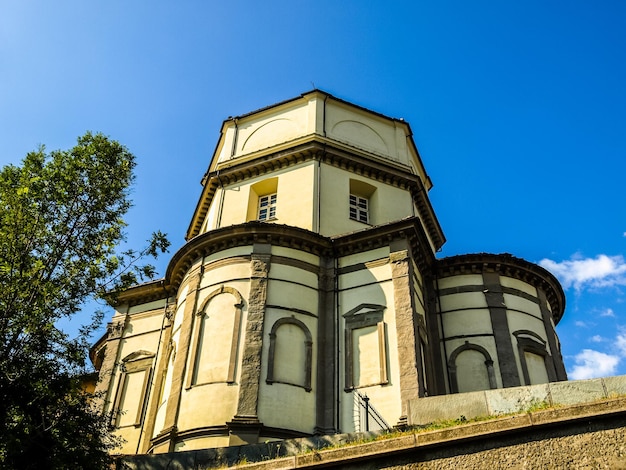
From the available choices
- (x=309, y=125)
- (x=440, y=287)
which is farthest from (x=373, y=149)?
(x=440, y=287)

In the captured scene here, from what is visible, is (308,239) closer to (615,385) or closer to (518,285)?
(518,285)

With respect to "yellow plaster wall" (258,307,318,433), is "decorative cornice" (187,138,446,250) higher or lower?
higher

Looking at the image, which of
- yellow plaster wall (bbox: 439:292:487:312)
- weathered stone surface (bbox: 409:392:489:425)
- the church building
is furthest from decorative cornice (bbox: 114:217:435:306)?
weathered stone surface (bbox: 409:392:489:425)

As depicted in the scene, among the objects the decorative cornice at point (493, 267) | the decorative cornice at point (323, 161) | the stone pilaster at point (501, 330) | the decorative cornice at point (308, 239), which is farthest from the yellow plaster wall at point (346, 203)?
the stone pilaster at point (501, 330)

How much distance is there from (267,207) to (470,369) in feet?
34.0

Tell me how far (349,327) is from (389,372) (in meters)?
2.32

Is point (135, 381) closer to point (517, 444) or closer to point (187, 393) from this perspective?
point (187, 393)

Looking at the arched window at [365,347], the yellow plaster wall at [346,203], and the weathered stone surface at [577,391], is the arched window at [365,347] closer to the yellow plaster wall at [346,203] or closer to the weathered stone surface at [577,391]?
the yellow plaster wall at [346,203]

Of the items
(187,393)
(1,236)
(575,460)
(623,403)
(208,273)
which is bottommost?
(575,460)

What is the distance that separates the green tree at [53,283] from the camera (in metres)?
11.8

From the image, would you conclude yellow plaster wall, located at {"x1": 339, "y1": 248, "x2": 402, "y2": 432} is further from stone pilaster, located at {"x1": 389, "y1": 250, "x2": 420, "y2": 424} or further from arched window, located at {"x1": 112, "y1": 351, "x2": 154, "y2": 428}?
arched window, located at {"x1": 112, "y1": 351, "x2": 154, "y2": 428}

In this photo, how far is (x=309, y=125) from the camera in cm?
2566

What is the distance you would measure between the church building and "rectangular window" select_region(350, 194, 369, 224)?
6 centimetres

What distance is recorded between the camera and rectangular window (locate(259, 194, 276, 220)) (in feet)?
78.8
